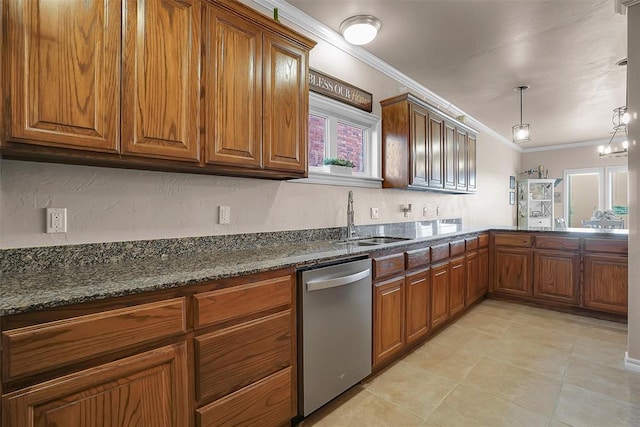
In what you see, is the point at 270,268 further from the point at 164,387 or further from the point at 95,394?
the point at 95,394

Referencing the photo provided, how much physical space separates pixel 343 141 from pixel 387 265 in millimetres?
1391

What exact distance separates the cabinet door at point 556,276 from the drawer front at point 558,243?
0.20 feet

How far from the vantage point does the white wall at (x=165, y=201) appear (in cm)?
142

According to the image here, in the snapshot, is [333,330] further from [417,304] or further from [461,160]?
[461,160]

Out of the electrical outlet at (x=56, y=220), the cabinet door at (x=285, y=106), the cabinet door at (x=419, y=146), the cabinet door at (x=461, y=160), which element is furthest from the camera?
the cabinet door at (x=461, y=160)

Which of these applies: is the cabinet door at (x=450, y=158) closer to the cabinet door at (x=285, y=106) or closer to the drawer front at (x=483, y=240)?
the drawer front at (x=483, y=240)

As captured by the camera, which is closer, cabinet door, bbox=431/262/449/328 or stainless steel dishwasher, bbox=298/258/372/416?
stainless steel dishwasher, bbox=298/258/372/416

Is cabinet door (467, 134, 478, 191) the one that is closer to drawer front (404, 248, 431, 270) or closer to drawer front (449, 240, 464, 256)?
drawer front (449, 240, 464, 256)

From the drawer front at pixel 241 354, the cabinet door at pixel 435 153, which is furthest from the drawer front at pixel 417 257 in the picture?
the drawer front at pixel 241 354

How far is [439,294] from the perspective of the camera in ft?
9.65

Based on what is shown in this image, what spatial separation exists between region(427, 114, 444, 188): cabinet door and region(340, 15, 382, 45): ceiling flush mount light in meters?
1.29

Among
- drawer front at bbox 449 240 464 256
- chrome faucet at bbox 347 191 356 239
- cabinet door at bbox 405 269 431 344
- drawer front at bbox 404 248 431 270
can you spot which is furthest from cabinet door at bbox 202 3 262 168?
drawer front at bbox 449 240 464 256

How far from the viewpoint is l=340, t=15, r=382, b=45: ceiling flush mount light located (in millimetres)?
2561

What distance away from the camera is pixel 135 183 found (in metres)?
1.72
